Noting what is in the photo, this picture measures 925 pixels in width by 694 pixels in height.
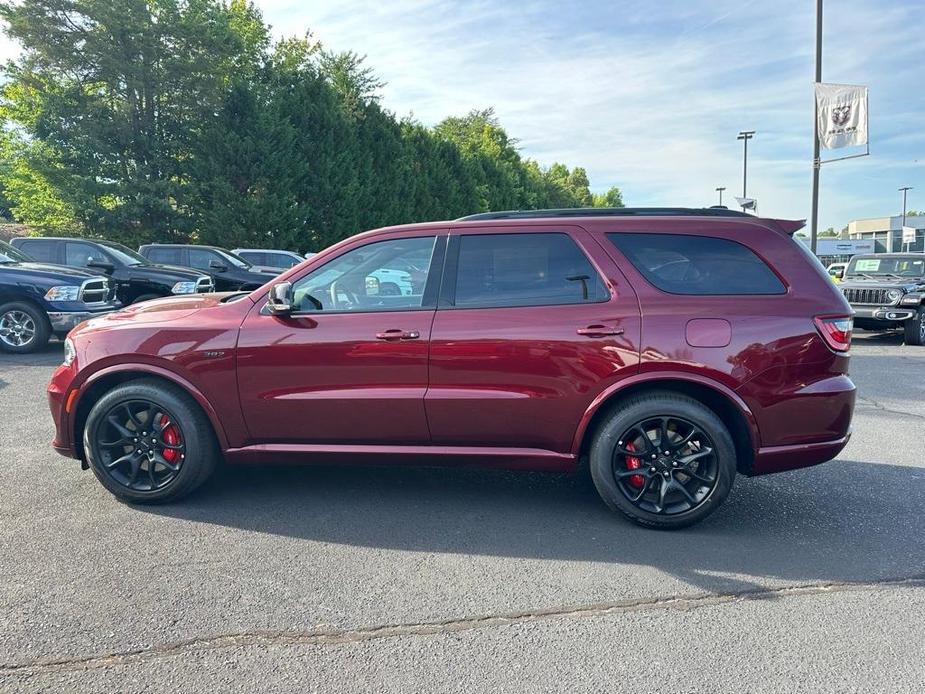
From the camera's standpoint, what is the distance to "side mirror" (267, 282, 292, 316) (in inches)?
158

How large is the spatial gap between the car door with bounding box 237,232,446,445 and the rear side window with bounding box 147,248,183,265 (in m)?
12.3

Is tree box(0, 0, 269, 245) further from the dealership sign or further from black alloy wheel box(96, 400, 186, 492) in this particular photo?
the dealership sign

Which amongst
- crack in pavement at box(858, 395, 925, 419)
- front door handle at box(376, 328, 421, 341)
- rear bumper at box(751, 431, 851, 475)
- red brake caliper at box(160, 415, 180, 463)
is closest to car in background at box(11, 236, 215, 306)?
red brake caliper at box(160, 415, 180, 463)

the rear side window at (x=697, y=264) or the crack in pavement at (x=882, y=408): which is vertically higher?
the rear side window at (x=697, y=264)

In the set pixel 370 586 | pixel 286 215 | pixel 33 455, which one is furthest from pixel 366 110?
pixel 370 586

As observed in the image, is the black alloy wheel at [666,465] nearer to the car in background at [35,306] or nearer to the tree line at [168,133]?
the car in background at [35,306]

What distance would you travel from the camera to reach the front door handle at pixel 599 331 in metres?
3.82

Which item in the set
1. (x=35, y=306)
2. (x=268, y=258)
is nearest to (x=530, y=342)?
(x=35, y=306)

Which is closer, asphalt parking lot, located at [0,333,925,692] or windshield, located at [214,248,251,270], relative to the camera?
asphalt parking lot, located at [0,333,925,692]

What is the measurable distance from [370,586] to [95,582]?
1315 millimetres

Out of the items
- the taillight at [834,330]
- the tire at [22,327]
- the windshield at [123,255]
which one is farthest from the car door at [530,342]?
the windshield at [123,255]

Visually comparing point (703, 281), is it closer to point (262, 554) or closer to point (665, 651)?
point (665, 651)

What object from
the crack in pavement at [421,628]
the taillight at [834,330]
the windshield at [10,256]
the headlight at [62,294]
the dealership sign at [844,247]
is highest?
the dealership sign at [844,247]

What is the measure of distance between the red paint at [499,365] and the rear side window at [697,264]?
50 mm
